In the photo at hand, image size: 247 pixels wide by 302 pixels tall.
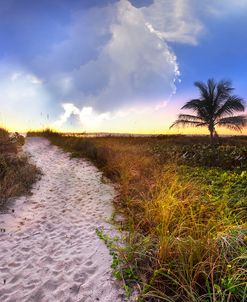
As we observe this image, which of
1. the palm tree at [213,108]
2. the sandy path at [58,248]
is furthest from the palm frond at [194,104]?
the sandy path at [58,248]

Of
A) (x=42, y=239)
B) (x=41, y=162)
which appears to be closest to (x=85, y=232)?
(x=42, y=239)

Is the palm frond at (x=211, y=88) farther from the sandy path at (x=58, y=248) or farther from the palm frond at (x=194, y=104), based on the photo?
the sandy path at (x=58, y=248)

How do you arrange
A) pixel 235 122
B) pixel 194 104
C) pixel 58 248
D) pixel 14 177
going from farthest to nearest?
pixel 194 104 < pixel 235 122 < pixel 14 177 < pixel 58 248

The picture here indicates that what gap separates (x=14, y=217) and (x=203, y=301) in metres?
4.52

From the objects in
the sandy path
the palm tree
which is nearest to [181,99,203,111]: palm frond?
the palm tree

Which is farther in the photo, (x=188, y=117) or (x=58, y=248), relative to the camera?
(x=188, y=117)

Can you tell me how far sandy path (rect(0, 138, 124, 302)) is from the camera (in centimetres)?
352

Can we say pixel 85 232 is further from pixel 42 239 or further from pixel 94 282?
pixel 94 282

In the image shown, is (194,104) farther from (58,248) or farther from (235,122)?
(58,248)

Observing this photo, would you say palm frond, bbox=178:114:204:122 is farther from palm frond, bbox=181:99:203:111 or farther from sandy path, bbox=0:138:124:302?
sandy path, bbox=0:138:124:302

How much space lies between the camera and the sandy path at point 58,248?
3520mm

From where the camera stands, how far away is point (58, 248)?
4680mm

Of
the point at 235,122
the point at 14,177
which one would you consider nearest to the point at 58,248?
the point at 14,177

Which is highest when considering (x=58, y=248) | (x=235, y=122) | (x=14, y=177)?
(x=235, y=122)
